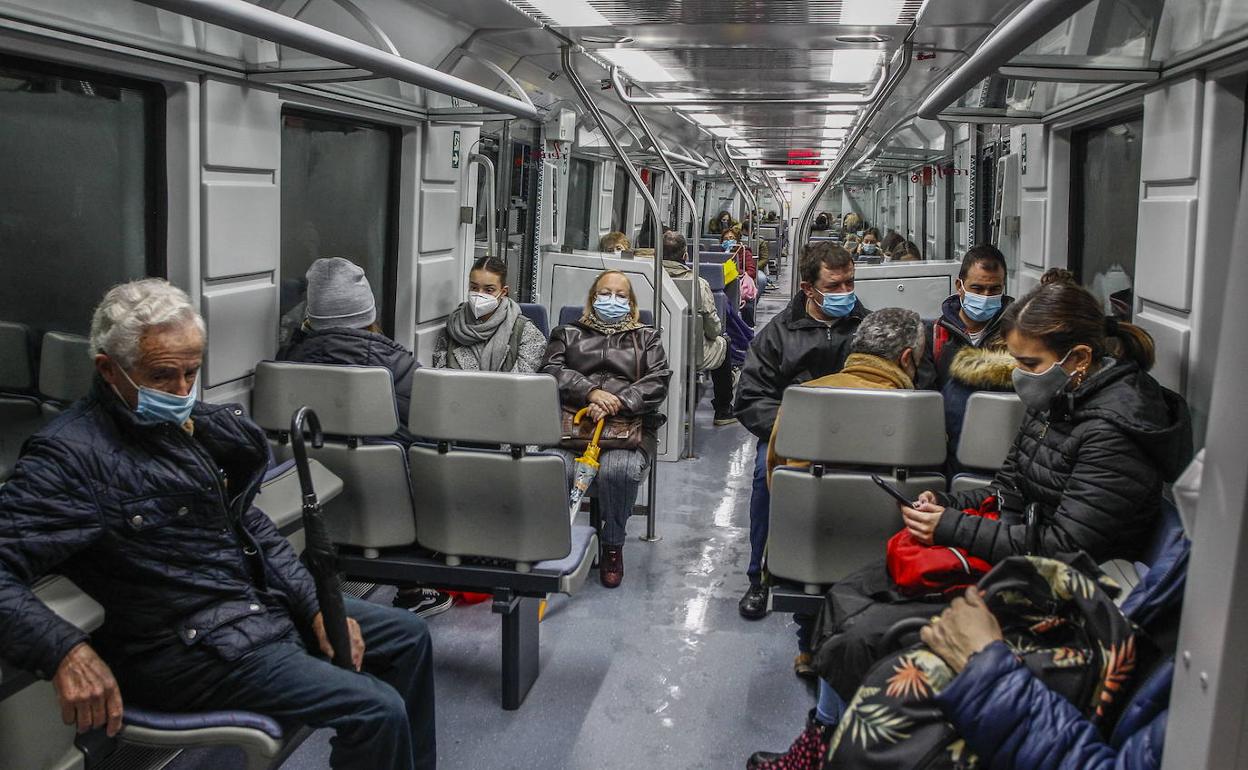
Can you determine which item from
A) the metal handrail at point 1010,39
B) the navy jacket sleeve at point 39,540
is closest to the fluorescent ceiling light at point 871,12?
the metal handrail at point 1010,39

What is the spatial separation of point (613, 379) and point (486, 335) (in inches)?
27.9

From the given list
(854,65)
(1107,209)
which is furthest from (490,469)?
(854,65)

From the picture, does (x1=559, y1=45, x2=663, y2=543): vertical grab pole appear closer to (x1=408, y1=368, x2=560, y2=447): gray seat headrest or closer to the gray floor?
the gray floor

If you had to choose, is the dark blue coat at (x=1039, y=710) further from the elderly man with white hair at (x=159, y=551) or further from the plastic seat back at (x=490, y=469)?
the plastic seat back at (x=490, y=469)

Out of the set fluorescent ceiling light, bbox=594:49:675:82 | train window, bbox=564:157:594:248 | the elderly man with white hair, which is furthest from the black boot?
train window, bbox=564:157:594:248

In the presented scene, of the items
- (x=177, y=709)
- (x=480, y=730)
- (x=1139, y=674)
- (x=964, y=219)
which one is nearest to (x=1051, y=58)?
(x=1139, y=674)

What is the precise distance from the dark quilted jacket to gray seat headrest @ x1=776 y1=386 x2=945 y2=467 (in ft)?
5.62

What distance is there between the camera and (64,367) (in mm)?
3441

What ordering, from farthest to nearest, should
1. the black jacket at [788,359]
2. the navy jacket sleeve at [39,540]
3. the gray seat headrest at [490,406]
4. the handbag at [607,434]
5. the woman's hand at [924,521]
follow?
the handbag at [607,434]
the black jacket at [788,359]
the gray seat headrest at [490,406]
the woman's hand at [924,521]
the navy jacket sleeve at [39,540]

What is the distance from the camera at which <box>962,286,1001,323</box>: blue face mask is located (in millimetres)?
4305

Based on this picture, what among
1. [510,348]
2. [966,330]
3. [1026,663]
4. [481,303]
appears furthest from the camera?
[510,348]

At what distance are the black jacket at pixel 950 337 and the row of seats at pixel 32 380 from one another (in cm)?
302

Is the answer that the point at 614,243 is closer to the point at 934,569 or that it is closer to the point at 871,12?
the point at 871,12

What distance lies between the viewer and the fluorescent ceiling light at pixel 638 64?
5554 mm
